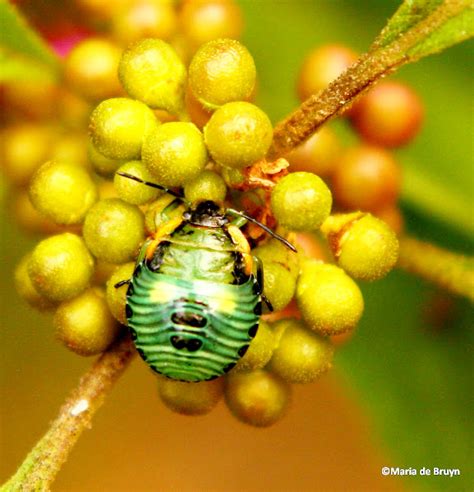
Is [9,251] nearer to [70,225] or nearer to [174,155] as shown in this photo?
[70,225]

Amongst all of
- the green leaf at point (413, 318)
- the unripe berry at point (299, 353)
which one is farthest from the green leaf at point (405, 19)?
the green leaf at point (413, 318)

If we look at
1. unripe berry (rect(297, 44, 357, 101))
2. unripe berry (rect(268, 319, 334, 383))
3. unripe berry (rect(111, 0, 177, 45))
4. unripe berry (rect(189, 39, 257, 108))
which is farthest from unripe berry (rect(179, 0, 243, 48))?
unripe berry (rect(268, 319, 334, 383))

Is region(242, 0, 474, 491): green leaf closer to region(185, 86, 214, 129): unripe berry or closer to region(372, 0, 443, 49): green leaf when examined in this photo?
region(185, 86, 214, 129): unripe berry

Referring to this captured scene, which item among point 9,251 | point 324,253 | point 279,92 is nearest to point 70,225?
point 324,253

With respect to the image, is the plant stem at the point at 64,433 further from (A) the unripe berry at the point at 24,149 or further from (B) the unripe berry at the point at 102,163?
(A) the unripe berry at the point at 24,149

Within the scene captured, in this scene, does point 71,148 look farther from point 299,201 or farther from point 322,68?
point 299,201
